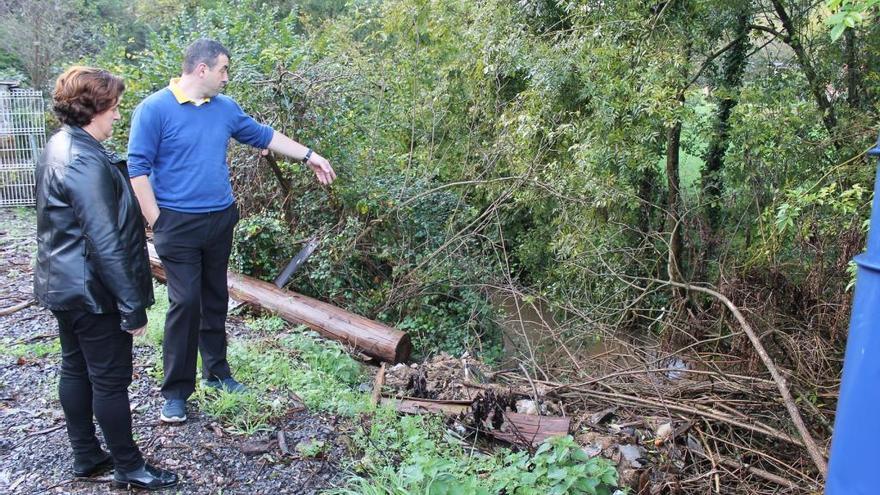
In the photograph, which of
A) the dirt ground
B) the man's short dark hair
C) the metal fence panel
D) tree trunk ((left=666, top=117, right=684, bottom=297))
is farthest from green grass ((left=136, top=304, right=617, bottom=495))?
the metal fence panel

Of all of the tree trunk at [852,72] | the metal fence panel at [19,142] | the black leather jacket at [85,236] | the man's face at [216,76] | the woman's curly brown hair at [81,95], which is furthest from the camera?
the metal fence panel at [19,142]

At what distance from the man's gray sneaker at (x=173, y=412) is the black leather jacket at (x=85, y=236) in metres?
1.13

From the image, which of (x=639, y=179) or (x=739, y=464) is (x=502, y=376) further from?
(x=639, y=179)

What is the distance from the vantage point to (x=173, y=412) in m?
4.03

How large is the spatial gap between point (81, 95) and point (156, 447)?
1.94 metres

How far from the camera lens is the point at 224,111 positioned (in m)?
4.11

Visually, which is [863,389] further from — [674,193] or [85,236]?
[674,193]

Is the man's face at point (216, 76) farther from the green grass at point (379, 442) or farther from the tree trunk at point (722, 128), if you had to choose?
the tree trunk at point (722, 128)

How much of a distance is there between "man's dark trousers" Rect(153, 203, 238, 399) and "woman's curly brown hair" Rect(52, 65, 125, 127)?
34.6 inches

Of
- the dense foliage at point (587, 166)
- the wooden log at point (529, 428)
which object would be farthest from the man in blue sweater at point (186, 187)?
the dense foliage at point (587, 166)

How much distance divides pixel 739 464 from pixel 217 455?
3042 mm

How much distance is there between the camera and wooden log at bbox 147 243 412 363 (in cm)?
632

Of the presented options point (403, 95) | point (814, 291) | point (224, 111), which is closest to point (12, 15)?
point (403, 95)

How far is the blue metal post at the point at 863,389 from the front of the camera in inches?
73.6
